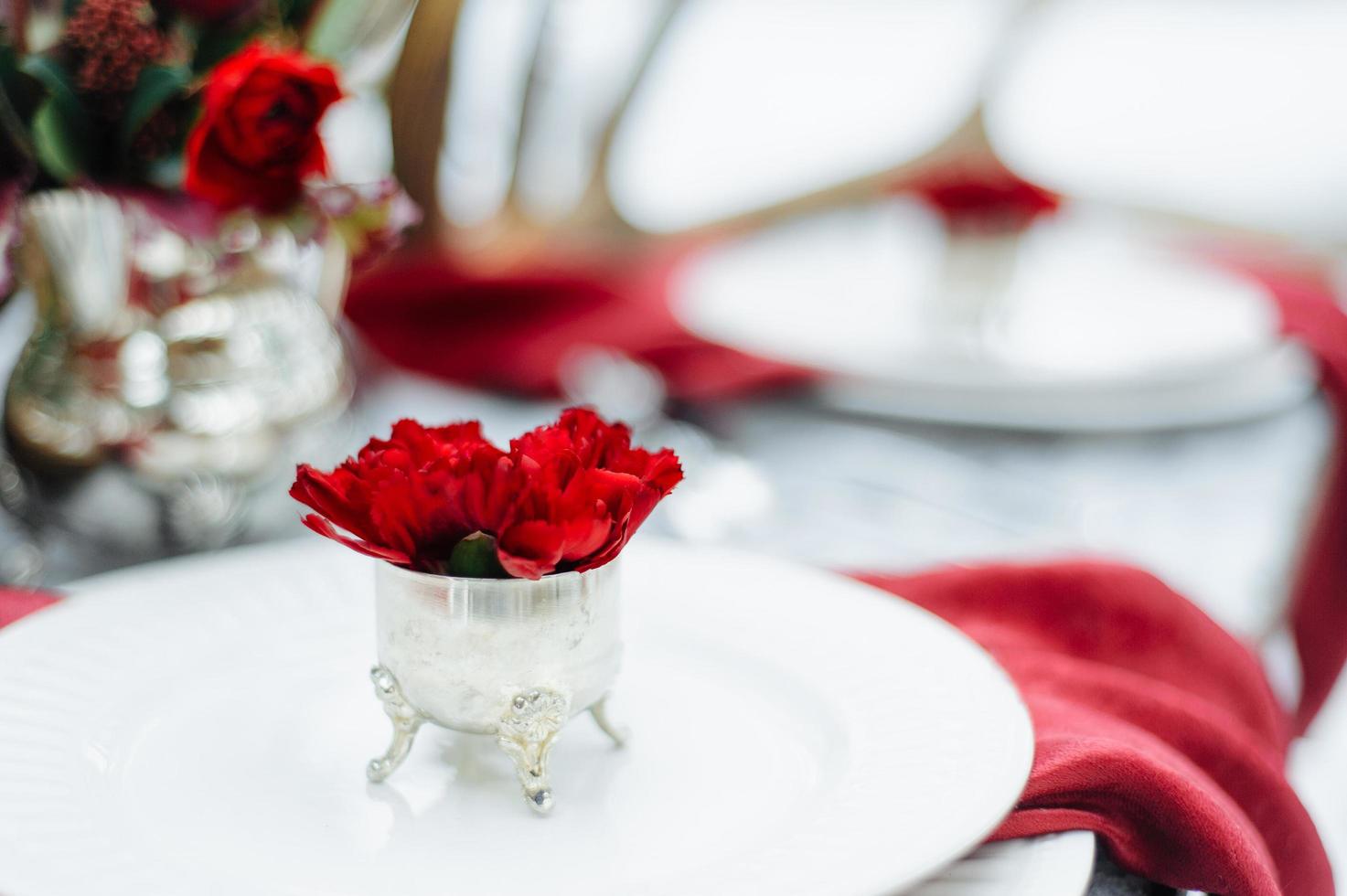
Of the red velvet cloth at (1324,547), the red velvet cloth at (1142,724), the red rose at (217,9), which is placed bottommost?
the red velvet cloth at (1324,547)

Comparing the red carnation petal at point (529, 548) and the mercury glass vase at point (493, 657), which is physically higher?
the red carnation petal at point (529, 548)

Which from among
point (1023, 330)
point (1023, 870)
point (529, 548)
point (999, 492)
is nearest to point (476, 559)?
point (529, 548)

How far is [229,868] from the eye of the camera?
0.30m

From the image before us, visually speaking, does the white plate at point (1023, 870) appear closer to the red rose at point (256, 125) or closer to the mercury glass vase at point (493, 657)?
the mercury glass vase at point (493, 657)

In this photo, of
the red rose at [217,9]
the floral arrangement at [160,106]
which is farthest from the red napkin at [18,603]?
the red rose at [217,9]

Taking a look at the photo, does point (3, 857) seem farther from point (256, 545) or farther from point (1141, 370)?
point (1141, 370)

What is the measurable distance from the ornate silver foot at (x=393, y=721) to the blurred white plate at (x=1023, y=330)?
46cm

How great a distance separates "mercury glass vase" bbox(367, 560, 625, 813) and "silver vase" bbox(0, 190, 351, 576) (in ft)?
0.79

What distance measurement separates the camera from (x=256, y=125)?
0.48m

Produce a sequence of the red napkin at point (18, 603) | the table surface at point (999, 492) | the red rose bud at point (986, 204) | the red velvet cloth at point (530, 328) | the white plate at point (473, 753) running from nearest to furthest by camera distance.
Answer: the white plate at point (473, 753) < the red napkin at point (18, 603) < the table surface at point (999, 492) < the red velvet cloth at point (530, 328) < the red rose bud at point (986, 204)

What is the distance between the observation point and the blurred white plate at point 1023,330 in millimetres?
748

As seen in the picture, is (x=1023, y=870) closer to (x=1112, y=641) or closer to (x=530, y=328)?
(x=1112, y=641)

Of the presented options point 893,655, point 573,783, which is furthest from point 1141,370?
point 573,783

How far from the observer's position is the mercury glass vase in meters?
0.33
